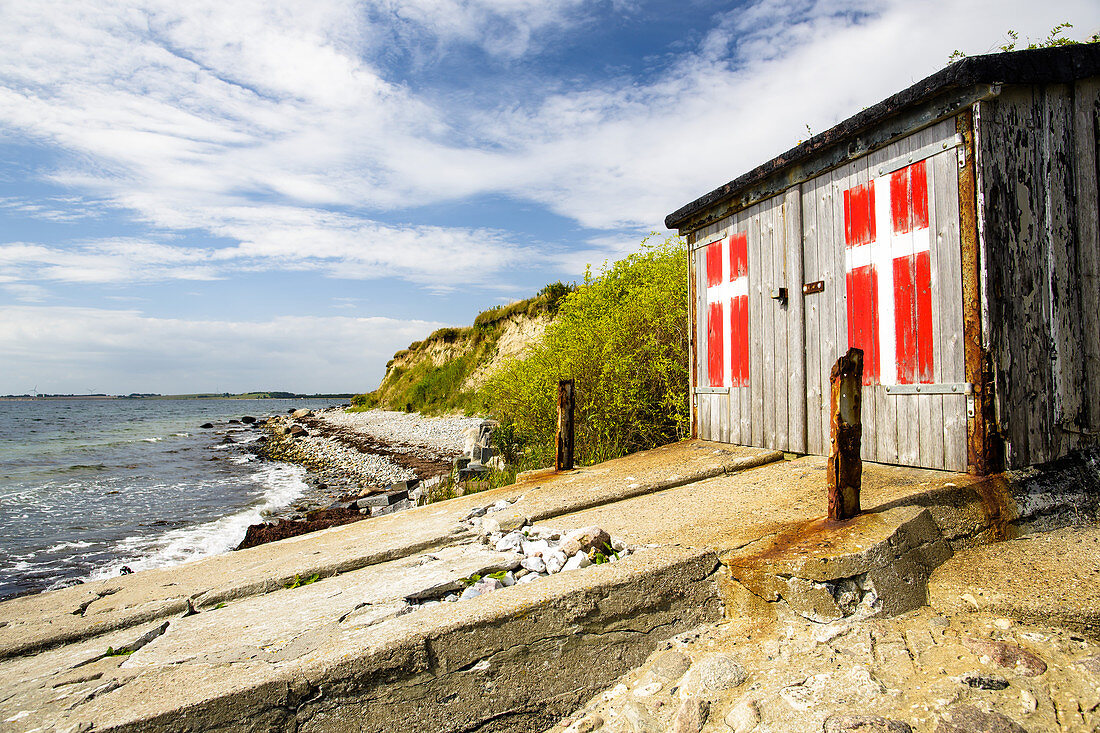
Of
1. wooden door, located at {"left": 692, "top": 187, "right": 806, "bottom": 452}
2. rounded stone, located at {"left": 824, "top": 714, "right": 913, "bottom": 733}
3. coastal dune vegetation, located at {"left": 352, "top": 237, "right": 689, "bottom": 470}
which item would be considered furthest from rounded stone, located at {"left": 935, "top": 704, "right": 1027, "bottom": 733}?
coastal dune vegetation, located at {"left": 352, "top": 237, "right": 689, "bottom": 470}

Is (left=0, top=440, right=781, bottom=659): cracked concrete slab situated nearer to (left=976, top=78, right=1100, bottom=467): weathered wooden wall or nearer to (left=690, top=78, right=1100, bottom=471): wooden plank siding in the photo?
(left=690, top=78, right=1100, bottom=471): wooden plank siding

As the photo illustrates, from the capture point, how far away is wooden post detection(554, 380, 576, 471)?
7480 millimetres

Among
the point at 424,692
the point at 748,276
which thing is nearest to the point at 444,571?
the point at 424,692

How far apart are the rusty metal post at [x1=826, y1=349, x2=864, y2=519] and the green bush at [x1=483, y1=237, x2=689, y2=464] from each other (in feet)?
14.4

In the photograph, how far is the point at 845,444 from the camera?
380 centimetres

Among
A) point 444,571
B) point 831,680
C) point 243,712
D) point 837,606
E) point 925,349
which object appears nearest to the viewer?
point 243,712

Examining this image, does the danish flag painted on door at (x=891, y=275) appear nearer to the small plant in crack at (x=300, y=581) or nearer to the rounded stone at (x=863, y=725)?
the rounded stone at (x=863, y=725)

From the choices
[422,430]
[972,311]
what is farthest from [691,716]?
[422,430]

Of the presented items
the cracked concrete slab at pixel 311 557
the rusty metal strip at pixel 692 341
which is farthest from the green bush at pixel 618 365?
the cracked concrete slab at pixel 311 557

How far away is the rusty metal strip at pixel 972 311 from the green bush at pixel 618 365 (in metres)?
4.21

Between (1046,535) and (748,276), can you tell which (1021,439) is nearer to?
(1046,535)

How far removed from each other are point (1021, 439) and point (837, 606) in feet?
6.66

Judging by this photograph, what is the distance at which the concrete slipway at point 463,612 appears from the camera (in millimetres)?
2811

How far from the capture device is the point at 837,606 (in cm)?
330
